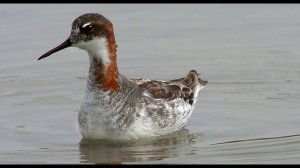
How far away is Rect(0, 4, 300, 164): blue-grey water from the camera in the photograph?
15.9m

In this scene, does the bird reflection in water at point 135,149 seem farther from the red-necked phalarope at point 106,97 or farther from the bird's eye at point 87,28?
the bird's eye at point 87,28

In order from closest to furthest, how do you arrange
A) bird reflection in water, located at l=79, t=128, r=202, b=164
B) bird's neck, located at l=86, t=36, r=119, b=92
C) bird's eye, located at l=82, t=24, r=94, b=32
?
bird reflection in water, located at l=79, t=128, r=202, b=164
bird's eye, located at l=82, t=24, r=94, b=32
bird's neck, located at l=86, t=36, r=119, b=92

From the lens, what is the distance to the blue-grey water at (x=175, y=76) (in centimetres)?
1587

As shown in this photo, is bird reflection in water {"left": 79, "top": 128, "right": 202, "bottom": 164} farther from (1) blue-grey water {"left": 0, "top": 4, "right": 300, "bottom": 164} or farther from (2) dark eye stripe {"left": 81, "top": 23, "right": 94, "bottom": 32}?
(2) dark eye stripe {"left": 81, "top": 23, "right": 94, "bottom": 32}

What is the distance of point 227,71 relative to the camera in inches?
806

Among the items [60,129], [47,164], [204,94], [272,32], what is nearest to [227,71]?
[204,94]

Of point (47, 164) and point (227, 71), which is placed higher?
point (227, 71)

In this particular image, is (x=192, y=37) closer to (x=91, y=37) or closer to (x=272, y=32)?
(x=272, y=32)

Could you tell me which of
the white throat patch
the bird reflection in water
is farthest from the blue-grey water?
the white throat patch

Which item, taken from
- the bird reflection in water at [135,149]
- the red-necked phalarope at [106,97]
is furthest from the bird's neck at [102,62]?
the bird reflection in water at [135,149]

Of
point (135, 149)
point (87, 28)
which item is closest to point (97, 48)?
point (87, 28)

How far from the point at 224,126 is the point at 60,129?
9.04 ft

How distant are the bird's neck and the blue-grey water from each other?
39.1 inches

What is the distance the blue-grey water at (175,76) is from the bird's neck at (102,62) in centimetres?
99
